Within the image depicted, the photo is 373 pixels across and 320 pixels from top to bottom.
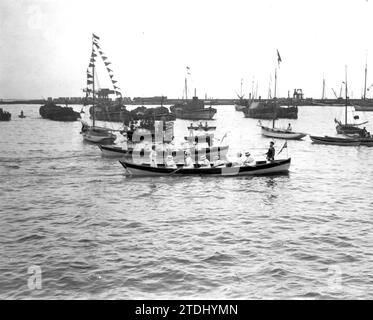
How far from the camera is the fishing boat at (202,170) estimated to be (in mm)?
36844

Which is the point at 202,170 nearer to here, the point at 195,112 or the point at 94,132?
the point at 94,132

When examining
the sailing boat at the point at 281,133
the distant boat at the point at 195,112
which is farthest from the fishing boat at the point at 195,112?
the sailing boat at the point at 281,133

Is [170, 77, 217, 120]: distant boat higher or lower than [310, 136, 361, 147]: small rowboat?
higher

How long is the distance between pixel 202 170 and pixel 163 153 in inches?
428

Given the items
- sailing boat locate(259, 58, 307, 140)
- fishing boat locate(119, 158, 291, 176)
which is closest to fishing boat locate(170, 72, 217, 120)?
sailing boat locate(259, 58, 307, 140)

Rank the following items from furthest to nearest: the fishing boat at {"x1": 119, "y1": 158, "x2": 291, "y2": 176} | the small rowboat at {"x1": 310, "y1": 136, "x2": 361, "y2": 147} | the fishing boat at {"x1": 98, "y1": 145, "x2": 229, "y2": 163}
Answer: the small rowboat at {"x1": 310, "y1": 136, "x2": 361, "y2": 147} → the fishing boat at {"x1": 98, "y1": 145, "x2": 229, "y2": 163} → the fishing boat at {"x1": 119, "y1": 158, "x2": 291, "y2": 176}

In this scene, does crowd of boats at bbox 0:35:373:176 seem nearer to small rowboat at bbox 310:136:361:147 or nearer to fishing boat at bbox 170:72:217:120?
small rowboat at bbox 310:136:361:147

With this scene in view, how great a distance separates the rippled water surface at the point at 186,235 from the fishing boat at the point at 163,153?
762 cm

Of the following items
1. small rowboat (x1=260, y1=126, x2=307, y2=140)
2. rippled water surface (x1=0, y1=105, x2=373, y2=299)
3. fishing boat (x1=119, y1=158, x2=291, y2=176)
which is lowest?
rippled water surface (x1=0, y1=105, x2=373, y2=299)

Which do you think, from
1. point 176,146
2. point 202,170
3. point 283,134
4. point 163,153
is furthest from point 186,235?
point 283,134

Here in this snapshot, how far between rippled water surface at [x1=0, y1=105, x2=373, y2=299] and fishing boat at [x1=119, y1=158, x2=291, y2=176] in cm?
80

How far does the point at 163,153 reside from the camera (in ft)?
153

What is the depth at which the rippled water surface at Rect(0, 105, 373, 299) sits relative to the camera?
1538cm

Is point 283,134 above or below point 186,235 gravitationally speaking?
above
